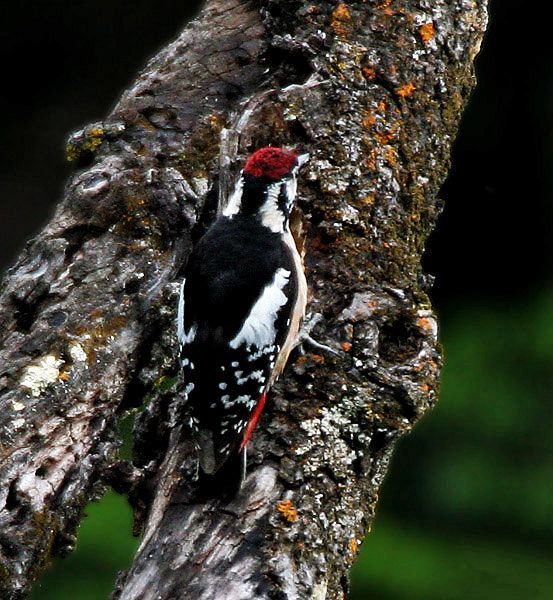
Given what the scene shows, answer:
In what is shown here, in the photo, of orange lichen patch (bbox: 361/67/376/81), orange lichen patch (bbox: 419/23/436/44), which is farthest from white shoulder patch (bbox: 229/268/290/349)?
orange lichen patch (bbox: 419/23/436/44)

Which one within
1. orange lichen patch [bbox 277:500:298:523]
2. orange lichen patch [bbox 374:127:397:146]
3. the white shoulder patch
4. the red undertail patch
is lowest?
orange lichen patch [bbox 277:500:298:523]

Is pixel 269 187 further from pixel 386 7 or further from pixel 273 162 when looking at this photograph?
pixel 386 7

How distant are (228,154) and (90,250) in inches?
20.3

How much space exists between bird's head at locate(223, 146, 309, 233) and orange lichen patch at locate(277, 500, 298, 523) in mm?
989

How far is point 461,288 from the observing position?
816 cm

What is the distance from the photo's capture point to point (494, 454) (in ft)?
22.8

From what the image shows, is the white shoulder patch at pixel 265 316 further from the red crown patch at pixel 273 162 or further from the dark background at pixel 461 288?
the dark background at pixel 461 288

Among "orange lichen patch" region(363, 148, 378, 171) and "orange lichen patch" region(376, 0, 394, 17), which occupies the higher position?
"orange lichen patch" region(376, 0, 394, 17)

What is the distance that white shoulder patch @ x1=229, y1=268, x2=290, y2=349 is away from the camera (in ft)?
11.7

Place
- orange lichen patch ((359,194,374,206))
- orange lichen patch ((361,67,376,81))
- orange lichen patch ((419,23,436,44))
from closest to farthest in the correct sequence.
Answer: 1. orange lichen patch ((359,194,374,206))
2. orange lichen patch ((361,67,376,81))
3. orange lichen patch ((419,23,436,44))

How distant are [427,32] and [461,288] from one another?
4.27 meters

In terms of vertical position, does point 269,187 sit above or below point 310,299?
above

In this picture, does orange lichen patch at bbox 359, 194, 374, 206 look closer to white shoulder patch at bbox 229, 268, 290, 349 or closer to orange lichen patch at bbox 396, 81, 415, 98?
white shoulder patch at bbox 229, 268, 290, 349

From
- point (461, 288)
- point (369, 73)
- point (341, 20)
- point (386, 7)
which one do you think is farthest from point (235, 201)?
point (461, 288)
